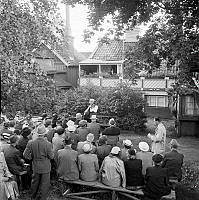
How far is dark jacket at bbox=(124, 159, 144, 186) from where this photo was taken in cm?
805

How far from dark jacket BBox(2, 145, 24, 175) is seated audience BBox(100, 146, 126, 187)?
2262 millimetres

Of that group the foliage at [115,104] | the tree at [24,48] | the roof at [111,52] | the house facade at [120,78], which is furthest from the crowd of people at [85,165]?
the roof at [111,52]

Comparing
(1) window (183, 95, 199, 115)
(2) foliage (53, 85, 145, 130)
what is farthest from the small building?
(2) foliage (53, 85, 145, 130)

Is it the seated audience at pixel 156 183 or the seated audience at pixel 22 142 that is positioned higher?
the seated audience at pixel 22 142

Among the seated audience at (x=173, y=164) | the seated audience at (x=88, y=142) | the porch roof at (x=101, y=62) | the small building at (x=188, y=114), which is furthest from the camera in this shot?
the porch roof at (x=101, y=62)

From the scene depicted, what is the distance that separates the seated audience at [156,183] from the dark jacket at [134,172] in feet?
1.21

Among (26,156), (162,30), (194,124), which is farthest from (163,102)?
(26,156)

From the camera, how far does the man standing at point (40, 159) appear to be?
808 cm

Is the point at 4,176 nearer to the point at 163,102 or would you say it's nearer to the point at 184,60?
the point at 184,60

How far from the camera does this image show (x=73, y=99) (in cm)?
2078

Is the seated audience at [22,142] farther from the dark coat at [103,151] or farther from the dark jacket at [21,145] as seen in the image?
the dark coat at [103,151]

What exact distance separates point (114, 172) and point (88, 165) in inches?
29.8

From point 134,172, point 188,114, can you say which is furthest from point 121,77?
point 134,172

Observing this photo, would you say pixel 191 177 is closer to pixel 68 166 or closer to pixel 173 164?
pixel 173 164
